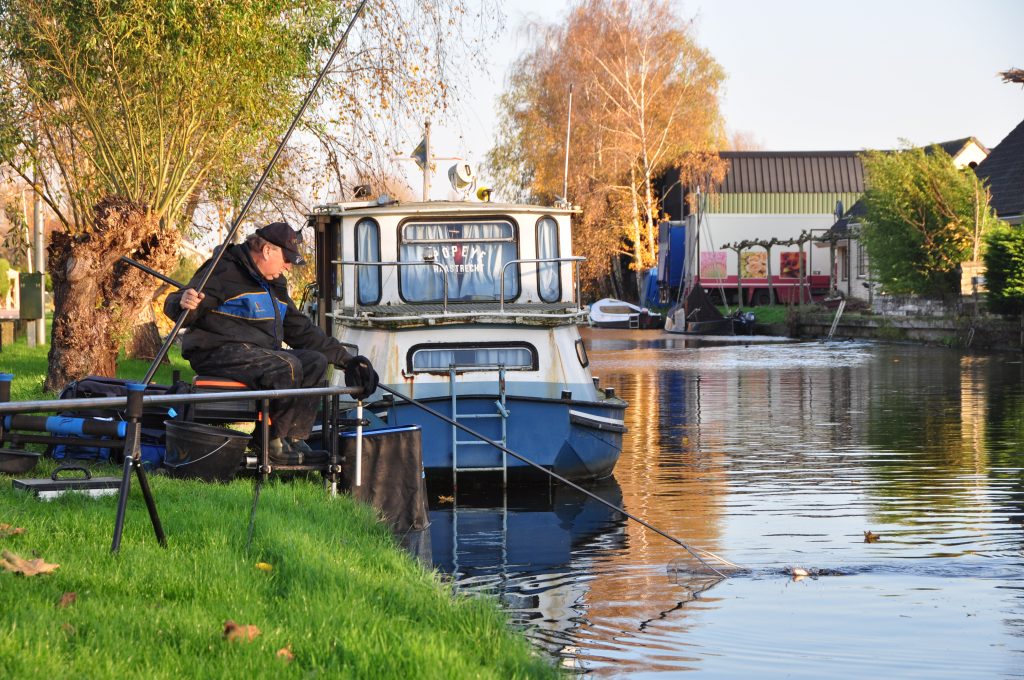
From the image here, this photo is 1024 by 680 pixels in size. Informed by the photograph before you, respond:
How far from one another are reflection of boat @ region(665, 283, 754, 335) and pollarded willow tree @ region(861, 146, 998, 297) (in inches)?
240

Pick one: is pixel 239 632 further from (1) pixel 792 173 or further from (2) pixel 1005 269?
(1) pixel 792 173

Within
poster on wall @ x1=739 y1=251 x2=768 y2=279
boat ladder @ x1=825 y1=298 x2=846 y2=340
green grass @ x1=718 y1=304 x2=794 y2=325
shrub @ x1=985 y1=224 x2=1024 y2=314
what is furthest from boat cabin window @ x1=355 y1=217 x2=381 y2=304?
poster on wall @ x1=739 y1=251 x2=768 y2=279

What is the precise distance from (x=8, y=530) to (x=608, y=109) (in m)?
53.0

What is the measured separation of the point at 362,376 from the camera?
8.50 m

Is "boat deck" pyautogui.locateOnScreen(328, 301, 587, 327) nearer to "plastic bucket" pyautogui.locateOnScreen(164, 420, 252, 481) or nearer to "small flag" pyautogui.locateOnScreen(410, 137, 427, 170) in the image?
"small flag" pyautogui.locateOnScreen(410, 137, 427, 170)

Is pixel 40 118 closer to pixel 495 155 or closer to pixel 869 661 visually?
pixel 869 661

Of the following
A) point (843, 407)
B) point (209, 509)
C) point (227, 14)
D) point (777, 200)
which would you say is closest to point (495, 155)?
point (777, 200)

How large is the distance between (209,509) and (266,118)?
11286mm

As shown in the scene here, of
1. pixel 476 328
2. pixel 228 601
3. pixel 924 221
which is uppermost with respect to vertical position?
pixel 924 221

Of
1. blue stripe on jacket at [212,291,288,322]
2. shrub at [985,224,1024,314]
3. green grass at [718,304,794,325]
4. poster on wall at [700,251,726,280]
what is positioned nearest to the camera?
blue stripe on jacket at [212,291,288,322]

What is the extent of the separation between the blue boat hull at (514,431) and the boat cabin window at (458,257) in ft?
6.11

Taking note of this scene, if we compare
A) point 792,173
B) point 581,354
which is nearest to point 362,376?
point 581,354

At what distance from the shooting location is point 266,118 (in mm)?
18938

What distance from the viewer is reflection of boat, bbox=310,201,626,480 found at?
13.5 meters
